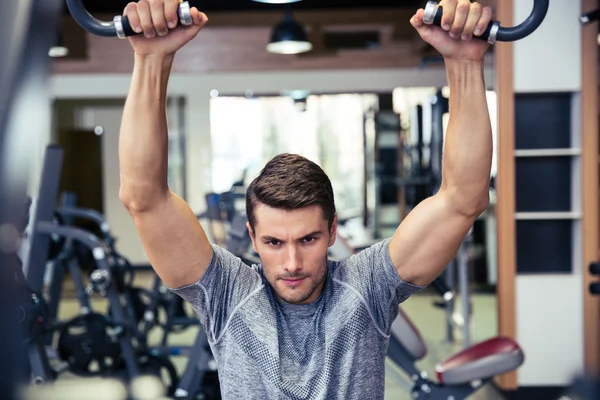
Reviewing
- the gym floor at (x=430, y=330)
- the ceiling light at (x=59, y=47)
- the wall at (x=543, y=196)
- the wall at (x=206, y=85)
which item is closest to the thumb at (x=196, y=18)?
the wall at (x=543, y=196)

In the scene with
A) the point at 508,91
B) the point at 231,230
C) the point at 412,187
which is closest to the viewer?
the point at 231,230

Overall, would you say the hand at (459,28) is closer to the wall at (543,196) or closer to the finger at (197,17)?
the finger at (197,17)

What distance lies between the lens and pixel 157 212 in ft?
3.67

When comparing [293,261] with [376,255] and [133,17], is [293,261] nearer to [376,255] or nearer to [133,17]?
[376,255]

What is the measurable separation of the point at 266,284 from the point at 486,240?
17.8ft

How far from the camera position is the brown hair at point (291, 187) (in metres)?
1.19

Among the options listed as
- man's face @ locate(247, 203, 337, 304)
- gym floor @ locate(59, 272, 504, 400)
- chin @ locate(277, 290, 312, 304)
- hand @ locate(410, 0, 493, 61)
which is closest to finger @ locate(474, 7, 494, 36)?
hand @ locate(410, 0, 493, 61)

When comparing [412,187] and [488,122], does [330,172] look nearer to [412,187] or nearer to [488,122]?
[412,187]

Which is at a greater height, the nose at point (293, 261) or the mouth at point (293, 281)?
the nose at point (293, 261)

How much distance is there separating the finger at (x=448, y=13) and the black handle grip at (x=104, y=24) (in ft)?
1.23

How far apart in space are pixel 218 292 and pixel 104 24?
0.50 meters

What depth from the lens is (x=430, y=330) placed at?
537 centimetres

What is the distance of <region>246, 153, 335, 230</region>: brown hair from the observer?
1190mm

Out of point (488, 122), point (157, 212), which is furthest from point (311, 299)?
point (488, 122)
